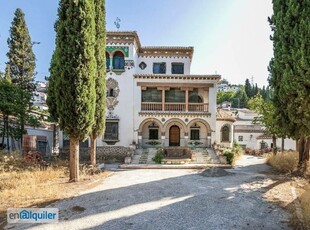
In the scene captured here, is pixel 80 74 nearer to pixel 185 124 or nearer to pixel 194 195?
pixel 194 195

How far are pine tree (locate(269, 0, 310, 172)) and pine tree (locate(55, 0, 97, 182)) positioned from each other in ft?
30.4

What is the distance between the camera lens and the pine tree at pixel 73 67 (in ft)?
36.7

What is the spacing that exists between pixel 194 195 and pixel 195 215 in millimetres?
2199

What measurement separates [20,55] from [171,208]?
2454 cm

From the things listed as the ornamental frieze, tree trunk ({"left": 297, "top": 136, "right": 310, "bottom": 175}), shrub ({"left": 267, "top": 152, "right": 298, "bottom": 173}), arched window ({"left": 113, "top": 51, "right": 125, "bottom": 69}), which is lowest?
shrub ({"left": 267, "top": 152, "right": 298, "bottom": 173})

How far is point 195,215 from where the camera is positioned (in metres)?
7.13

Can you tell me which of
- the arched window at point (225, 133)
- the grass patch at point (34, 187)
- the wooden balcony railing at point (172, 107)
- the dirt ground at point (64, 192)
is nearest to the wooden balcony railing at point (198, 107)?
the wooden balcony railing at point (172, 107)

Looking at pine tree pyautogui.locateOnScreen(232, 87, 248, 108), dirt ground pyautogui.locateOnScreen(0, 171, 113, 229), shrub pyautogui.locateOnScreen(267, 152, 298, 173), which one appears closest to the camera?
dirt ground pyautogui.locateOnScreen(0, 171, 113, 229)

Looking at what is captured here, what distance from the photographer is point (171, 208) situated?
7.74 metres

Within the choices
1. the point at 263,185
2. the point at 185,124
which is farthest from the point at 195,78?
the point at 263,185

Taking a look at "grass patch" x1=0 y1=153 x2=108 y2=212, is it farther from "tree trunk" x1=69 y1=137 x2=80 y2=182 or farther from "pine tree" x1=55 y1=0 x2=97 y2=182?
"pine tree" x1=55 y1=0 x2=97 y2=182

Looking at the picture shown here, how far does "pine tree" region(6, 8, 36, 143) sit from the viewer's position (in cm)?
2523

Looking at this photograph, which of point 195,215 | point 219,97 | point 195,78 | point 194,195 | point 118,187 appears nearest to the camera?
point 195,215

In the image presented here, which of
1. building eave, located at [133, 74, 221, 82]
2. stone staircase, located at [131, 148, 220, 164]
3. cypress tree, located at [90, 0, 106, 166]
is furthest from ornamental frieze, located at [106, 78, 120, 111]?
cypress tree, located at [90, 0, 106, 166]
